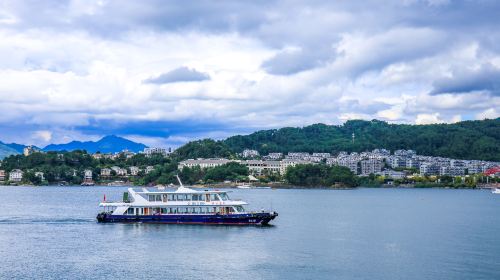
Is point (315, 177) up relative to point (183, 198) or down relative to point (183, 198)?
up

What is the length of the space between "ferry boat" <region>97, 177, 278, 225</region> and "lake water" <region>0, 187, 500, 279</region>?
1435 mm

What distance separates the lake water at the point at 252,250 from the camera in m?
45.0

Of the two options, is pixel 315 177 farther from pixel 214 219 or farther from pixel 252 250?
pixel 252 250

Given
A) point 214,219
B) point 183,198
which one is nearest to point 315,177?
point 183,198

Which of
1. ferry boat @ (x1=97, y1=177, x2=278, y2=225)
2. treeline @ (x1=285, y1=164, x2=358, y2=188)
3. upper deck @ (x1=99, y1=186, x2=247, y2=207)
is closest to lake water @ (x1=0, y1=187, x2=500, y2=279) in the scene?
ferry boat @ (x1=97, y1=177, x2=278, y2=225)

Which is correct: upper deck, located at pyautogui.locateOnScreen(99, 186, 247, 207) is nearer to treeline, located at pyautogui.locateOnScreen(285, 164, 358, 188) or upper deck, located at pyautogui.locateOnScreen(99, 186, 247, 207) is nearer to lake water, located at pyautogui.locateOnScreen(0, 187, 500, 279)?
lake water, located at pyautogui.locateOnScreen(0, 187, 500, 279)

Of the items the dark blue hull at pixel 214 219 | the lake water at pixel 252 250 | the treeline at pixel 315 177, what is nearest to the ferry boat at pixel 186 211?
the dark blue hull at pixel 214 219

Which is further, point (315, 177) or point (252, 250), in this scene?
point (315, 177)

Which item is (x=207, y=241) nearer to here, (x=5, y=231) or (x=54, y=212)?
(x=5, y=231)

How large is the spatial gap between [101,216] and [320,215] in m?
30.3

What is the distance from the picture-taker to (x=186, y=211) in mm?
71438

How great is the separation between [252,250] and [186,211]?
62.0 ft

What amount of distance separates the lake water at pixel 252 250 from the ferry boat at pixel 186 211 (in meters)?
1.43

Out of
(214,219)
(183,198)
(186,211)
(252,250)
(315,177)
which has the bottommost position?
(252,250)
